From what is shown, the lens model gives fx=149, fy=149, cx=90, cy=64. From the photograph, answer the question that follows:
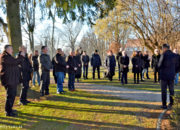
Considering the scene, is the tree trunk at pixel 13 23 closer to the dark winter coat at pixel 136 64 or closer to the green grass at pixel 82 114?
the green grass at pixel 82 114

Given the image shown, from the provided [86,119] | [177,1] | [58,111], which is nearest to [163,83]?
[86,119]

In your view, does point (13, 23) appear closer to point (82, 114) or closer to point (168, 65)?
point (82, 114)

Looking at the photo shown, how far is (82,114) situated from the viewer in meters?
4.80

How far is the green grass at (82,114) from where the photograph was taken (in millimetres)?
4125

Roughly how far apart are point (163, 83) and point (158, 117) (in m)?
1.24

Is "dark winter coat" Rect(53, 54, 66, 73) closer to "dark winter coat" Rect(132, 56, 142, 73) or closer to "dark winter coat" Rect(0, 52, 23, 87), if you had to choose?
"dark winter coat" Rect(0, 52, 23, 87)

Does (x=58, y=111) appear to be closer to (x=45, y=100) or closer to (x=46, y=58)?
(x=45, y=100)

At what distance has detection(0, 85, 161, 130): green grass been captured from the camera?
412 cm

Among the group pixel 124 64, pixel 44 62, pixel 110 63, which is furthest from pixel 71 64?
pixel 110 63

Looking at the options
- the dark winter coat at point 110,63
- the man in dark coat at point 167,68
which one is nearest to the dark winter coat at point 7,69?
the man in dark coat at point 167,68

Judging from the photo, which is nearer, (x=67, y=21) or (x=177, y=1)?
(x=67, y=21)

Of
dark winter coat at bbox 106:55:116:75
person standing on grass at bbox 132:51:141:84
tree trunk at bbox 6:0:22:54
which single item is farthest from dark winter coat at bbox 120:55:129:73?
tree trunk at bbox 6:0:22:54

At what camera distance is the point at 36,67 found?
347 inches

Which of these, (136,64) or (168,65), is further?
(136,64)
